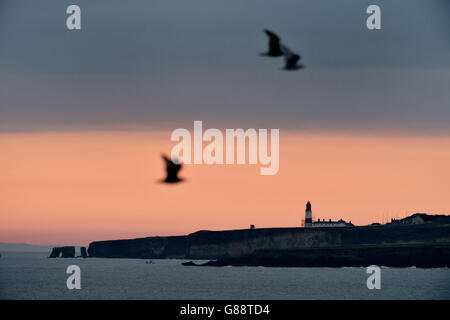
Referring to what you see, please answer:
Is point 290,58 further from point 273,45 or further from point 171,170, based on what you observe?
point 171,170

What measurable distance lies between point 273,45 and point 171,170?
6.64 m

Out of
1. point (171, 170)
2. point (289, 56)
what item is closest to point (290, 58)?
point (289, 56)

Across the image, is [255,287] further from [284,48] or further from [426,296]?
[284,48]

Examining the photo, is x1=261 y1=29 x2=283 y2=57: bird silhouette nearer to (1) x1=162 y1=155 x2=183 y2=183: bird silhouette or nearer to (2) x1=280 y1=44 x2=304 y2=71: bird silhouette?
(2) x1=280 y1=44 x2=304 y2=71: bird silhouette

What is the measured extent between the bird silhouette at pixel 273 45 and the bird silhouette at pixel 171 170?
5.92 m

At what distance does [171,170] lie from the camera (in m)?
41.5

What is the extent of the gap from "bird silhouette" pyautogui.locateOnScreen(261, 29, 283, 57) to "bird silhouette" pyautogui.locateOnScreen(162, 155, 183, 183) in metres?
5.92

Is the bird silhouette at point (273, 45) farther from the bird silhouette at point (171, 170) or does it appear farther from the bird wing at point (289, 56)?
the bird silhouette at point (171, 170)
